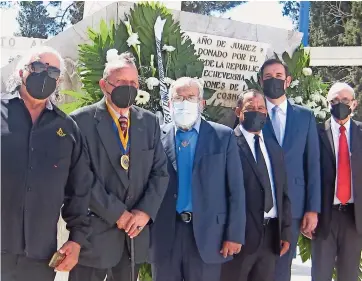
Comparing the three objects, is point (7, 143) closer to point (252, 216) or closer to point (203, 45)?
point (252, 216)

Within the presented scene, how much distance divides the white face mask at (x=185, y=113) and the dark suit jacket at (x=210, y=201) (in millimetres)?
100

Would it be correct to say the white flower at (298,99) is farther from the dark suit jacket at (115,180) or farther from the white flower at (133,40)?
the dark suit jacket at (115,180)

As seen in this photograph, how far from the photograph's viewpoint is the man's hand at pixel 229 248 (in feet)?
11.6

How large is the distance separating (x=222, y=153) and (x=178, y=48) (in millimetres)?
1480

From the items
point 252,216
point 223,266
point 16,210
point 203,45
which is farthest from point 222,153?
point 203,45

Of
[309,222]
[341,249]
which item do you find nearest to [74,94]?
[309,222]

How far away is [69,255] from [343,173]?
234 centimetres

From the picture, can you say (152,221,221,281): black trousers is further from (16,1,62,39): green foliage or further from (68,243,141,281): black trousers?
(16,1,62,39): green foliage

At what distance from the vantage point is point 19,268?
2.73 metres

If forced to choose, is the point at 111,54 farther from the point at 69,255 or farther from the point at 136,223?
the point at 69,255

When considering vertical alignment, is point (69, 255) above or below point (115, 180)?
below

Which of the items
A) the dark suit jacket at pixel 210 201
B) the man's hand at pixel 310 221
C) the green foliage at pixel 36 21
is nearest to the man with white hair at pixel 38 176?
the dark suit jacket at pixel 210 201

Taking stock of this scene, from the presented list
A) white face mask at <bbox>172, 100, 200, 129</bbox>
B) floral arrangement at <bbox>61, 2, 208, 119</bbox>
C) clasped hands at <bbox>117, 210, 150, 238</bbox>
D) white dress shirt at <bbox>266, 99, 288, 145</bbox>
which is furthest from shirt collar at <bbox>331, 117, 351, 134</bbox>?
clasped hands at <bbox>117, 210, 150, 238</bbox>

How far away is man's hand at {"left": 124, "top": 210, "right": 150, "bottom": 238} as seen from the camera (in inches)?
125
